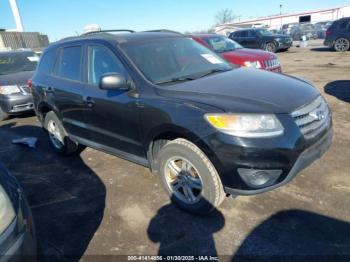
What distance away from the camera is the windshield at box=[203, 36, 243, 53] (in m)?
9.02

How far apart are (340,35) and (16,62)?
1649 centimetres

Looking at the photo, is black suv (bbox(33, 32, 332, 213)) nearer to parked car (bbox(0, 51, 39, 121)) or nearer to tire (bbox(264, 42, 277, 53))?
parked car (bbox(0, 51, 39, 121))

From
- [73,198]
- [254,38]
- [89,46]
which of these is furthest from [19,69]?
[254,38]

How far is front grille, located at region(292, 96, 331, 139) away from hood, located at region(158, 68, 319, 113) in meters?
0.06

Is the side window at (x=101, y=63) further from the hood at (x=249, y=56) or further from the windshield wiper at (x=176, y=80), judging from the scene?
the hood at (x=249, y=56)

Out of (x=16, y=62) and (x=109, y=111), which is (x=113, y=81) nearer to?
(x=109, y=111)

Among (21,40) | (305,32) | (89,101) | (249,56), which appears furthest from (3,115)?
(305,32)

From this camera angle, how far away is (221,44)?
9.30 metres

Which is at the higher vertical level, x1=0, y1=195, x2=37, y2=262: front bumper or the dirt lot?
x1=0, y1=195, x2=37, y2=262: front bumper

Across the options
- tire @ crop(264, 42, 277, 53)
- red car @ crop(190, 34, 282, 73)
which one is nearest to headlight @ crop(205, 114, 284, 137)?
red car @ crop(190, 34, 282, 73)

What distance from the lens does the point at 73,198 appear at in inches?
150

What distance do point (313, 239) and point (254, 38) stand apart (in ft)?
60.1

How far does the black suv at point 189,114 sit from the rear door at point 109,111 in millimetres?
13

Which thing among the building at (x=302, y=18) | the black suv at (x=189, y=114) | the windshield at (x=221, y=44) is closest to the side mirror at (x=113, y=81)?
the black suv at (x=189, y=114)
